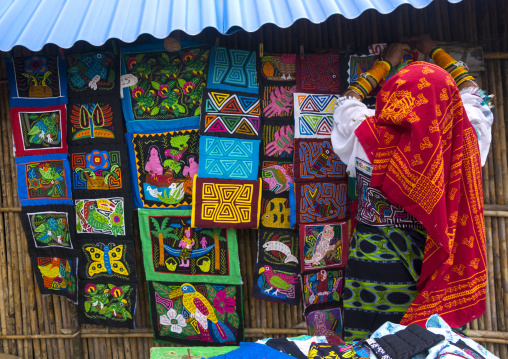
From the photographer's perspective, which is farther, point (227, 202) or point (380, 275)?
point (227, 202)

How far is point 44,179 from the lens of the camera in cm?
283

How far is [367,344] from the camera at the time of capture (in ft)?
4.58

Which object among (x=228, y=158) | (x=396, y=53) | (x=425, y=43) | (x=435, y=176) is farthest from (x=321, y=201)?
(x=425, y=43)

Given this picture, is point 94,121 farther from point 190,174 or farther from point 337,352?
point 337,352

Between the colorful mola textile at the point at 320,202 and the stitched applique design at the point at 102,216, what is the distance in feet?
3.75

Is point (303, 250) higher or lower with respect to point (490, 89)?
lower

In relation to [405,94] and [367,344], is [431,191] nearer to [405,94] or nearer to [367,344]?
[405,94]

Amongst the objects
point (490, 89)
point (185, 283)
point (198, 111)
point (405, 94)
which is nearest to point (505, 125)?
point (490, 89)

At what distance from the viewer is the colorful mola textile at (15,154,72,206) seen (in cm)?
280

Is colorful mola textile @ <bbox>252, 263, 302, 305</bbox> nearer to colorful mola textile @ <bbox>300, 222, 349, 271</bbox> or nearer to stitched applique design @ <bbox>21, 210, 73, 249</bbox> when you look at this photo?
colorful mola textile @ <bbox>300, 222, 349, 271</bbox>

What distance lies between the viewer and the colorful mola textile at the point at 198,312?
2.81 m

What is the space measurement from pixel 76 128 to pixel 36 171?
414 mm

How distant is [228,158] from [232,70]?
568 mm

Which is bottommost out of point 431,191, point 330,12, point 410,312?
point 410,312
